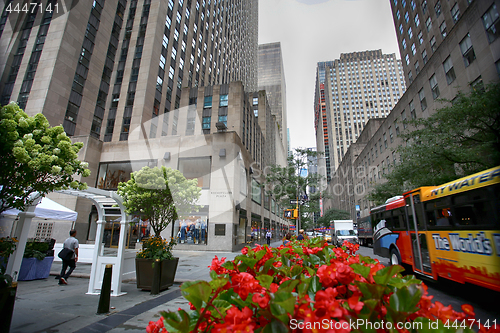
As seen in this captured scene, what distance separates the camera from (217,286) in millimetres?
1429

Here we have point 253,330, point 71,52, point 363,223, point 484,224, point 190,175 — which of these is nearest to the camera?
point 253,330

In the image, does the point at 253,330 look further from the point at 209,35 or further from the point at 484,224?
the point at 209,35

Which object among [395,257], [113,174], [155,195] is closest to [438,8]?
[395,257]

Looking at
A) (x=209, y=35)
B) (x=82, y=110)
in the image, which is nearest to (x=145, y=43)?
(x=82, y=110)

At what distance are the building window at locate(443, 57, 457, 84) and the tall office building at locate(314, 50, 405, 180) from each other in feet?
323

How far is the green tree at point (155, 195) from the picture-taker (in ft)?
29.8

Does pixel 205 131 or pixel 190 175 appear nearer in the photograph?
pixel 190 175

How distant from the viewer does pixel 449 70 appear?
2350 cm

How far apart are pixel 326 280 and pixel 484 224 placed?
733cm

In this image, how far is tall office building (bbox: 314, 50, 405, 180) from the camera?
11925cm

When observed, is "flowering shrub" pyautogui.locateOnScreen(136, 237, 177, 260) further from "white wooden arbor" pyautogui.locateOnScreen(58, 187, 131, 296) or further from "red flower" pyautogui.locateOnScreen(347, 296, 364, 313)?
"red flower" pyautogui.locateOnScreen(347, 296, 364, 313)

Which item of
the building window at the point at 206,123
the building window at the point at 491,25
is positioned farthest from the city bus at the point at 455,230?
the building window at the point at 206,123

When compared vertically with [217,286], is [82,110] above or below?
above

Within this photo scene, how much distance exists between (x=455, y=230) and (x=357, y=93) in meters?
137
